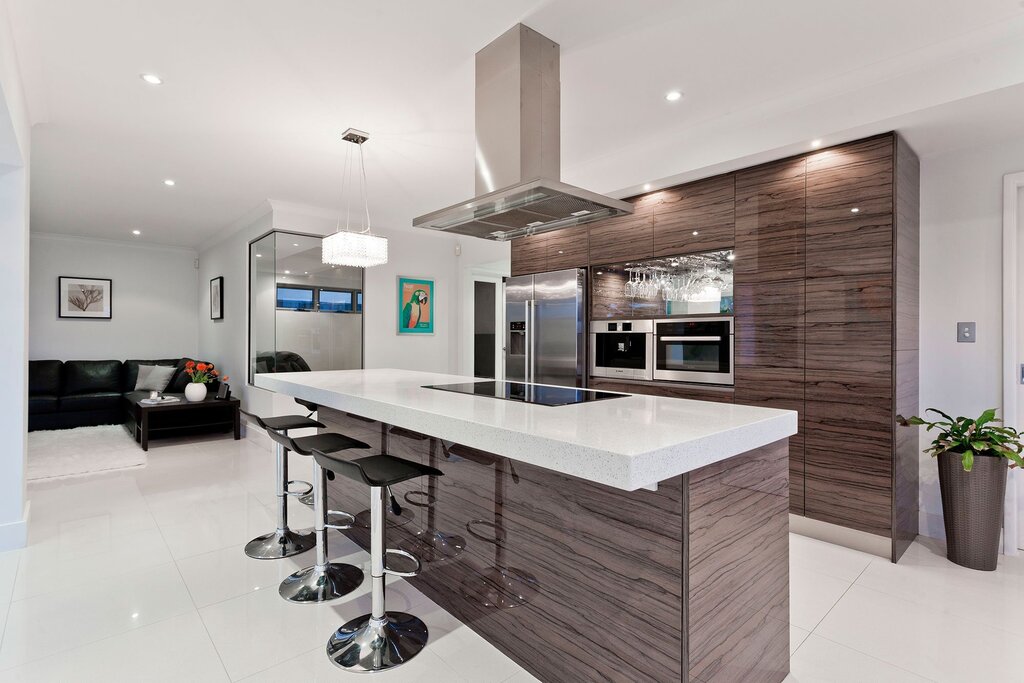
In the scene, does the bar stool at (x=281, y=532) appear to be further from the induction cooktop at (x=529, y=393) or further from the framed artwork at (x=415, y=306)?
the framed artwork at (x=415, y=306)

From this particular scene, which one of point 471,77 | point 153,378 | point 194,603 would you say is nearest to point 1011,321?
point 471,77

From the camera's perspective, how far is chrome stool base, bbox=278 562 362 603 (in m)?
2.35

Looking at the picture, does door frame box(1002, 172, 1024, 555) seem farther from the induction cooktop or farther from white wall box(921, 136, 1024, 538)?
the induction cooktop

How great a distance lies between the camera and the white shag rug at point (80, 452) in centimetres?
450

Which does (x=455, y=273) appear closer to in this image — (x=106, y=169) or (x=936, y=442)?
(x=106, y=169)

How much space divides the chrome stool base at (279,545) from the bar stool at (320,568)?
319 mm

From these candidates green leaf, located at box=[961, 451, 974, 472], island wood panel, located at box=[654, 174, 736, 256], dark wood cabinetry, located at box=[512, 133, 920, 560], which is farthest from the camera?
island wood panel, located at box=[654, 174, 736, 256]

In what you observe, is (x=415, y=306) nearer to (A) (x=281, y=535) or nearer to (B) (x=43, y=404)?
(A) (x=281, y=535)

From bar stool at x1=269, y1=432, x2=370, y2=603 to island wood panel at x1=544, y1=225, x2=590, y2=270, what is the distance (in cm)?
257

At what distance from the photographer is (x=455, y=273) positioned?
6.78 m

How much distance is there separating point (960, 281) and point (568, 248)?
2606 mm

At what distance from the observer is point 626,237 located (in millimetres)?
4000

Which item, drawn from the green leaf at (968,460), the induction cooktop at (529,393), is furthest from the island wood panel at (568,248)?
the green leaf at (968,460)

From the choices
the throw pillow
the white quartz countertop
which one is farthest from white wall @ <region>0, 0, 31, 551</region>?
the throw pillow
